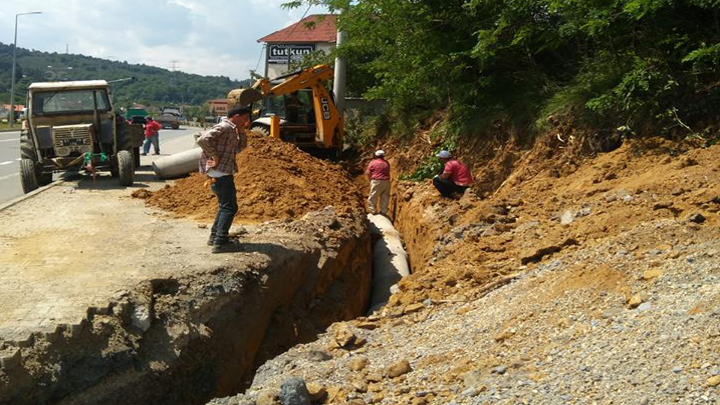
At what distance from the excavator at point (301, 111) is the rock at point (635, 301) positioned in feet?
40.1

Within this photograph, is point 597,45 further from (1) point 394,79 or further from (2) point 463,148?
(1) point 394,79

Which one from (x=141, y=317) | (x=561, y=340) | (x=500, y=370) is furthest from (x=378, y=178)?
(x=500, y=370)

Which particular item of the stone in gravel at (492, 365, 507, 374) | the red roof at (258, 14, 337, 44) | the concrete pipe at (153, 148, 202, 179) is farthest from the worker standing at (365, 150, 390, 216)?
the red roof at (258, 14, 337, 44)

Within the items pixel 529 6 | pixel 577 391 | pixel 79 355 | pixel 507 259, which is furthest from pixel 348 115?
pixel 577 391

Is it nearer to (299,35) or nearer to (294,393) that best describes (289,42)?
(299,35)

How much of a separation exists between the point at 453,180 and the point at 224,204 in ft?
16.6

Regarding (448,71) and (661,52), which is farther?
(448,71)

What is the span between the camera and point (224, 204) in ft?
27.2

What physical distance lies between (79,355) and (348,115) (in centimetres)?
1649

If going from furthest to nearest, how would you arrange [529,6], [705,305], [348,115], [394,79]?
[348,115] < [394,79] < [529,6] < [705,305]

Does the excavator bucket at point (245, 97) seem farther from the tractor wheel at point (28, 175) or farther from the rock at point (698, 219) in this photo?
the rock at point (698, 219)

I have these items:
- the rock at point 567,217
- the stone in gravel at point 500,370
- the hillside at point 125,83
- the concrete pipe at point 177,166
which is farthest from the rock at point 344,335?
the hillside at point 125,83

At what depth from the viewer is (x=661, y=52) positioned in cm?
1002

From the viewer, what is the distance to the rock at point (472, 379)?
4.83 m
